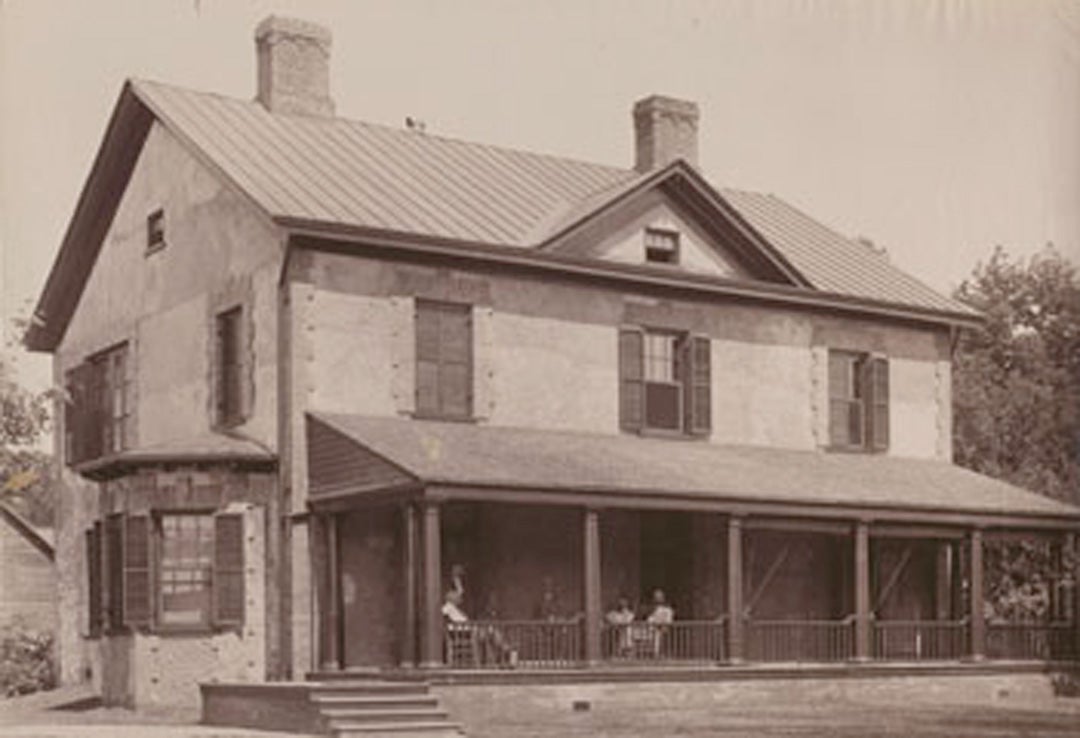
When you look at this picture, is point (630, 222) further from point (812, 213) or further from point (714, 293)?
point (812, 213)

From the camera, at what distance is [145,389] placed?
27.2m

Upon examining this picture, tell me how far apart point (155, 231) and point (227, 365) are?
2922 mm

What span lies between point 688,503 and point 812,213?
10.5 meters

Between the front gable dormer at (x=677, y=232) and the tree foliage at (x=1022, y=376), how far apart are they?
13867 millimetres

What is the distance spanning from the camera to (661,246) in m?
28.2

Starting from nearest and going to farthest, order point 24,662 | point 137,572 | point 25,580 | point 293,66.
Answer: point 137,572 < point 293,66 < point 24,662 < point 25,580

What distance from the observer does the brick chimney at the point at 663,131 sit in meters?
30.8

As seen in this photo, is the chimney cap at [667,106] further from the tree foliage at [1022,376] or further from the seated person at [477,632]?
the tree foliage at [1022,376]

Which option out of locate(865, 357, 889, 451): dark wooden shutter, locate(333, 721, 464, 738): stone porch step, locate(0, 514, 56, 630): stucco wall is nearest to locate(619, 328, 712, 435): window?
locate(865, 357, 889, 451): dark wooden shutter

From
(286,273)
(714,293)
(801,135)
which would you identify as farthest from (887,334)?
(286,273)

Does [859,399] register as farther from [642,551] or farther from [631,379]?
[642,551]

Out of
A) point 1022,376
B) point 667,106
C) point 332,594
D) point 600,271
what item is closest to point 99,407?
point 332,594

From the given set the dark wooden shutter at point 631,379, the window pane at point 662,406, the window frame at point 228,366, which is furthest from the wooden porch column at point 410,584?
the window pane at point 662,406

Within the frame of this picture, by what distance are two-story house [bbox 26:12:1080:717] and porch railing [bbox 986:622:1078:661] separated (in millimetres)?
69
